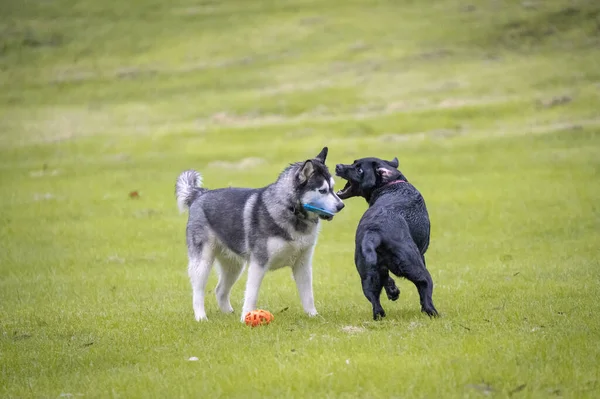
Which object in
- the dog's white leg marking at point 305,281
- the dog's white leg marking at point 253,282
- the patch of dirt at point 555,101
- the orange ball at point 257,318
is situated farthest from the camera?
the patch of dirt at point 555,101

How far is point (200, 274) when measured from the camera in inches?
440

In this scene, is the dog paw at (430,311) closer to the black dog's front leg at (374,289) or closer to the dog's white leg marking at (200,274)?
the black dog's front leg at (374,289)

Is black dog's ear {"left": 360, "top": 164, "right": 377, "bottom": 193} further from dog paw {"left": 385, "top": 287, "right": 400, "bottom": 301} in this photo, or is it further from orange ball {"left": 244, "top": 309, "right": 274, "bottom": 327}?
orange ball {"left": 244, "top": 309, "right": 274, "bottom": 327}

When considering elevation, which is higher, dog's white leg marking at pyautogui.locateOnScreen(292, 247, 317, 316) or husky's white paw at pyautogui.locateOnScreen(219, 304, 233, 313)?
dog's white leg marking at pyautogui.locateOnScreen(292, 247, 317, 316)

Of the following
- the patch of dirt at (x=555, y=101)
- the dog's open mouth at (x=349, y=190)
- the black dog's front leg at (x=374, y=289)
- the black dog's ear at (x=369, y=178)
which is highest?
the black dog's ear at (x=369, y=178)

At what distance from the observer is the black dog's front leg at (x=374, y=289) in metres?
9.53

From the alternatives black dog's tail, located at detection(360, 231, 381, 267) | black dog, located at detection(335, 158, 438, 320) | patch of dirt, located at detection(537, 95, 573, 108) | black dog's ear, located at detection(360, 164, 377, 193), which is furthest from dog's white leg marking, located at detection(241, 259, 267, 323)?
patch of dirt, located at detection(537, 95, 573, 108)

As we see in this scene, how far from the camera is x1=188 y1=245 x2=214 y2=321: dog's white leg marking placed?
36.2 ft

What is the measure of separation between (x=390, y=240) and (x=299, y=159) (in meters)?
23.0

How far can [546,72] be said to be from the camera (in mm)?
48781

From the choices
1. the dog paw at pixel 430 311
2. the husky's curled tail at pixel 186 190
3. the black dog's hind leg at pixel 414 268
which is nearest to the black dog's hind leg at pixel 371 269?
the black dog's hind leg at pixel 414 268

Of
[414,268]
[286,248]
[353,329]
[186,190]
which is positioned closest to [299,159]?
[186,190]

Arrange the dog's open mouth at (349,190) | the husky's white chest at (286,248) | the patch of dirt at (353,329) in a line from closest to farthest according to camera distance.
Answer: the patch of dirt at (353,329) < the husky's white chest at (286,248) < the dog's open mouth at (349,190)

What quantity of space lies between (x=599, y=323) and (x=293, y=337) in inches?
138
